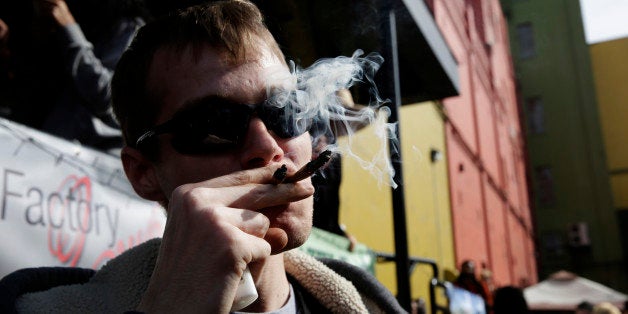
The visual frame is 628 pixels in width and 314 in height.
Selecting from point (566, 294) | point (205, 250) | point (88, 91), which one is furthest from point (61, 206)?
point (566, 294)

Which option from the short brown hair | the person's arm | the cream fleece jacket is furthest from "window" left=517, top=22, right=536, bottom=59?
the short brown hair

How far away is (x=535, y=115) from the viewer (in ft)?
102

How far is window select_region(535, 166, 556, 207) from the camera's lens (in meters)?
30.2

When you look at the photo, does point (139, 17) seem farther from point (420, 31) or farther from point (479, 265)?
point (479, 265)

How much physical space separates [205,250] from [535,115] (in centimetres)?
3257

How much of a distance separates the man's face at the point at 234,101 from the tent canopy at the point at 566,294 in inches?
522

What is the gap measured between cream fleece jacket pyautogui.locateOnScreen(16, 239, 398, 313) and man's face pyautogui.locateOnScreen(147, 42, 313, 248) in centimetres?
23

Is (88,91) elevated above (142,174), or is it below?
above

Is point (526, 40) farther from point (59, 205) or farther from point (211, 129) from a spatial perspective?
point (211, 129)

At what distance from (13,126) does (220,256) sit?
162 centimetres

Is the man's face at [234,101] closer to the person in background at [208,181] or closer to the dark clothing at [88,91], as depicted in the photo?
the person in background at [208,181]

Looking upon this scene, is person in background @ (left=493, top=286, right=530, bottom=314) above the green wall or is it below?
below

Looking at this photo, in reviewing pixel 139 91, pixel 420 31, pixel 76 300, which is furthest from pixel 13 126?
pixel 420 31

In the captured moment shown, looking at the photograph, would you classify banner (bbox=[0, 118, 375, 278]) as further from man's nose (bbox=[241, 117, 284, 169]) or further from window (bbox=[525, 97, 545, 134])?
window (bbox=[525, 97, 545, 134])
